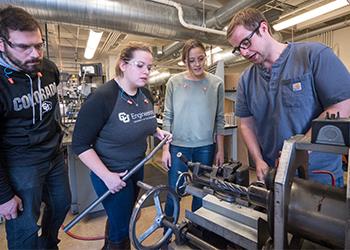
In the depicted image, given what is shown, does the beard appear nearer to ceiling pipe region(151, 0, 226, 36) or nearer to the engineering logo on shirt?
the engineering logo on shirt

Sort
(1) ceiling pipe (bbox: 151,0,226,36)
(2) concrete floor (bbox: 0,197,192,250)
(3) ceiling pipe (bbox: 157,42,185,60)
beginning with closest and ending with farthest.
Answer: (2) concrete floor (bbox: 0,197,192,250) < (1) ceiling pipe (bbox: 151,0,226,36) < (3) ceiling pipe (bbox: 157,42,185,60)

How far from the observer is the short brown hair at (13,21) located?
38.2 inches

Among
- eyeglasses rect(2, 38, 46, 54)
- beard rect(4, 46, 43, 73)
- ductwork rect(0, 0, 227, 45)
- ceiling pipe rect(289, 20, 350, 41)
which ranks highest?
ceiling pipe rect(289, 20, 350, 41)

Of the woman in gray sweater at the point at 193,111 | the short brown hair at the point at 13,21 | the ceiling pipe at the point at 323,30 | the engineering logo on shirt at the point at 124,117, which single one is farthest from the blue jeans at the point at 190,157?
the ceiling pipe at the point at 323,30

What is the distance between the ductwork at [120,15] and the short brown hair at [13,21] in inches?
55.2

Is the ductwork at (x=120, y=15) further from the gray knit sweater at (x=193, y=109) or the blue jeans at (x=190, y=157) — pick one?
the blue jeans at (x=190, y=157)

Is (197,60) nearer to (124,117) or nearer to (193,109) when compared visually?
(193,109)

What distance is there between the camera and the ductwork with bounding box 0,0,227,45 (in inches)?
88.1

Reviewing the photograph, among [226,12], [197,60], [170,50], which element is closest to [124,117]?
[197,60]

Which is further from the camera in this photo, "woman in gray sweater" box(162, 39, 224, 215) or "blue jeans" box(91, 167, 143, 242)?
"woman in gray sweater" box(162, 39, 224, 215)

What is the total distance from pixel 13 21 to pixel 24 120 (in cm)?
44

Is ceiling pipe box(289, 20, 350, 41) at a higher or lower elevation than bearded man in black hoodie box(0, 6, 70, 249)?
higher

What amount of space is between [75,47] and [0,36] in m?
6.04

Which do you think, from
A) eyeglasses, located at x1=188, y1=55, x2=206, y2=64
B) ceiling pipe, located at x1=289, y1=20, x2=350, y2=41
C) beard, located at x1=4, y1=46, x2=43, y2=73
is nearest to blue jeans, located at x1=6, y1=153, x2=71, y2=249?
beard, located at x1=4, y1=46, x2=43, y2=73
